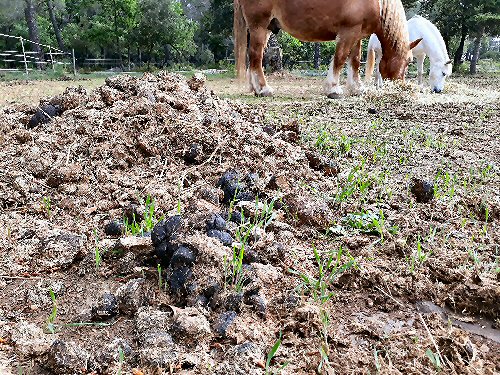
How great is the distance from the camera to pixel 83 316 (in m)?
1.48

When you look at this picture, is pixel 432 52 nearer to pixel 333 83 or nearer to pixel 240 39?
pixel 333 83

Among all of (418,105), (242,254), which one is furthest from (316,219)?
(418,105)

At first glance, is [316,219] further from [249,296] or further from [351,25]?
[351,25]

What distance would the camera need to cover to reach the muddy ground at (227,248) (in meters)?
1.35

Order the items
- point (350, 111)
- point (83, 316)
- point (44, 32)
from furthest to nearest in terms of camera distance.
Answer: point (44, 32) < point (350, 111) < point (83, 316)

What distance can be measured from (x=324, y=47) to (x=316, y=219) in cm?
2822

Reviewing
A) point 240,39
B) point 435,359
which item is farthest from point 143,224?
point 240,39

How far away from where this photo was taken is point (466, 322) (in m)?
1.56

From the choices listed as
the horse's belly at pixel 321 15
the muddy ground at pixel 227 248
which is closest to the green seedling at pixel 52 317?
the muddy ground at pixel 227 248

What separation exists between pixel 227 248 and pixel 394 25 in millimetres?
6559

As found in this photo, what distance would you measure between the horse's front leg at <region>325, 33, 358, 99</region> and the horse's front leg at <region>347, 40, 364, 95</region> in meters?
0.47

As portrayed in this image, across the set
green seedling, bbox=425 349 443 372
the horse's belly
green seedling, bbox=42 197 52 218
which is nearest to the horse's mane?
the horse's belly

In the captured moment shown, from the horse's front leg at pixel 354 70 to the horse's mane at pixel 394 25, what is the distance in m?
0.53

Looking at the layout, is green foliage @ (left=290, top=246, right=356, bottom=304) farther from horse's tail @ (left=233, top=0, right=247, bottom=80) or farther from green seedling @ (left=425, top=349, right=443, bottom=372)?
horse's tail @ (left=233, top=0, right=247, bottom=80)
